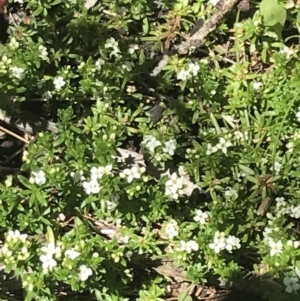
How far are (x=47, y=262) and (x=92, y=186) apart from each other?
0.49 meters

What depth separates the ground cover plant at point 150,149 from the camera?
3811 millimetres

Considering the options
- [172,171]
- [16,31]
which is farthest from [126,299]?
[16,31]

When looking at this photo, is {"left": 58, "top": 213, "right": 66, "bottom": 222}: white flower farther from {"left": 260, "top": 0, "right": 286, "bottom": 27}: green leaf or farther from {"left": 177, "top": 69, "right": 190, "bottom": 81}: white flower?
{"left": 260, "top": 0, "right": 286, "bottom": 27}: green leaf

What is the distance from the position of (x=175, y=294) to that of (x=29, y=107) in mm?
1565

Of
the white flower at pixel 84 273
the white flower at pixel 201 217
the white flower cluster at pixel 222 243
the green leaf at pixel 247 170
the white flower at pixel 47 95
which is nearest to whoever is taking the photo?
the white flower at pixel 84 273

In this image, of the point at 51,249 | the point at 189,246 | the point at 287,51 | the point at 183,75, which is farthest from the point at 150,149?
the point at 287,51

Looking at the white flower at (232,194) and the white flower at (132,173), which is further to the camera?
the white flower at (232,194)

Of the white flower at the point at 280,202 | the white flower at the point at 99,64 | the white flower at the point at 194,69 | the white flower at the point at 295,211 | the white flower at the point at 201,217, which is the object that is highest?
the white flower at the point at 99,64

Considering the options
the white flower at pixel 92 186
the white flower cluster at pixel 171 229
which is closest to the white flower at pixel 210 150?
the white flower cluster at pixel 171 229

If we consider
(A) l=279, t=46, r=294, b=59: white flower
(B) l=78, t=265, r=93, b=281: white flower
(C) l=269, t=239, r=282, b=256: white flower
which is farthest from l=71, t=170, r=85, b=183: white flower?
(A) l=279, t=46, r=294, b=59: white flower

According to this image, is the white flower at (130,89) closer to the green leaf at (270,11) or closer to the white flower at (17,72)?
the white flower at (17,72)

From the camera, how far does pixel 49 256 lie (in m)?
3.64

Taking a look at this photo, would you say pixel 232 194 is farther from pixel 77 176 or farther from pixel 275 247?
pixel 77 176

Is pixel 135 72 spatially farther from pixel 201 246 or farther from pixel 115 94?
pixel 201 246
